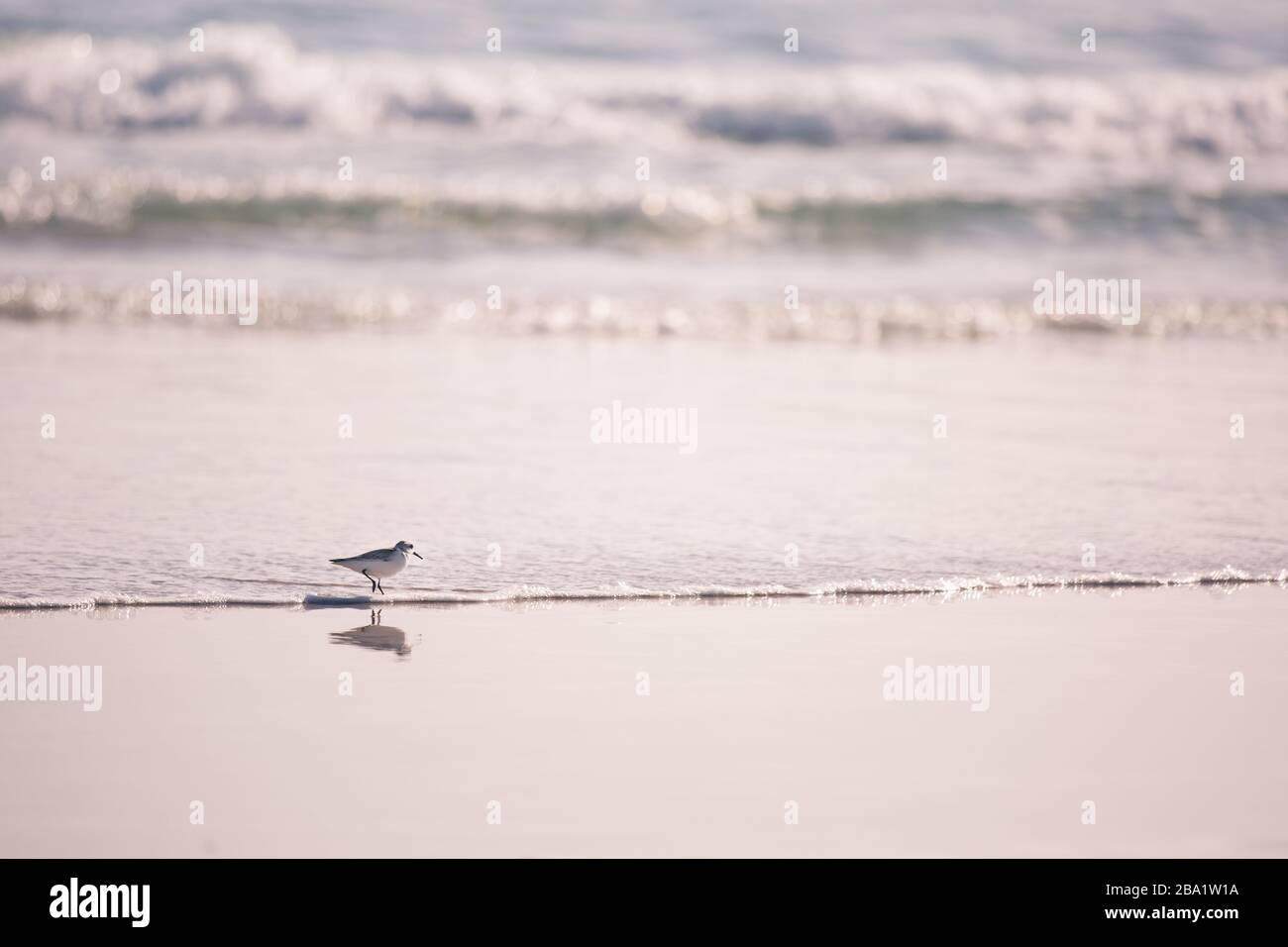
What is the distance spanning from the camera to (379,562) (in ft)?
25.6

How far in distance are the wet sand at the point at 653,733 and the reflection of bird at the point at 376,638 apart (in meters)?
0.02

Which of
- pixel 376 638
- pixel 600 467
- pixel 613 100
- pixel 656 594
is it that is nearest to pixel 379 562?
pixel 376 638

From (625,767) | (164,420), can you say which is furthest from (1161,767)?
→ (164,420)

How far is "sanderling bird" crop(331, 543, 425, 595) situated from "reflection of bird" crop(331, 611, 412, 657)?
1.11ft

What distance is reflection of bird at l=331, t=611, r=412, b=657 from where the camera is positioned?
23.6 feet

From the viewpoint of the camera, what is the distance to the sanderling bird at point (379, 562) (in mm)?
7805

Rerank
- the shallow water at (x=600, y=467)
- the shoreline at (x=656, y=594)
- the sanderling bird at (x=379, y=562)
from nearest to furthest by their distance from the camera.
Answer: the shoreline at (x=656, y=594), the sanderling bird at (x=379, y=562), the shallow water at (x=600, y=467)

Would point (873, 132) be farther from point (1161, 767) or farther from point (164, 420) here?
point (1161, 767)

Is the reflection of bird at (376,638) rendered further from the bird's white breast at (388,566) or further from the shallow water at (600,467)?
the shallow water at (600,467)

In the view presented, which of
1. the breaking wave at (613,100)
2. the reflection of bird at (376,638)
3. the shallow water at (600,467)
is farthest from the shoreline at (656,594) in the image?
the breaking wave at (613,100)

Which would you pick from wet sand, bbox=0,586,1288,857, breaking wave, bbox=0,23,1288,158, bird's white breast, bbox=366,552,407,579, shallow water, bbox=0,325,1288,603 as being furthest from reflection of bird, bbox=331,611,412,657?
breaking wave, bbox=0,23,1288,158

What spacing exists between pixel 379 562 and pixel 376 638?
561 mm

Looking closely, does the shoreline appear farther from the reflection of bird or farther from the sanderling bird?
the reflection of bird
